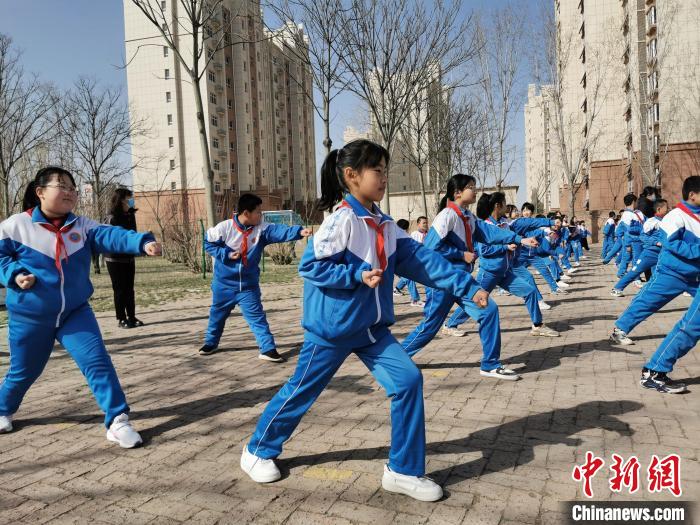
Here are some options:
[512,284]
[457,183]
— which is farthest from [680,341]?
[512,284]

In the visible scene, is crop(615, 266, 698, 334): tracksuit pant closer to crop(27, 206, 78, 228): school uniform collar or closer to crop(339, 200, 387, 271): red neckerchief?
crop(339, 200, 387, 271): red neckerchief

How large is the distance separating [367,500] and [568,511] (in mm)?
989

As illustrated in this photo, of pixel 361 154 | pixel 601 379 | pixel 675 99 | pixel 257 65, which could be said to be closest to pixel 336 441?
pixel 361 154

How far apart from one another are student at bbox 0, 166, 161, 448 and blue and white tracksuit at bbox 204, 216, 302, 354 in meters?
2.28

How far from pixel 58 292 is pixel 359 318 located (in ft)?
7.13

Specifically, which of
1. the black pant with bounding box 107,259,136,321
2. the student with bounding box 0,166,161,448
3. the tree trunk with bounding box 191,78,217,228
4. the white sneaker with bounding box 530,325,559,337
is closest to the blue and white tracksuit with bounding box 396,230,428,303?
the white sneaker with bounding box 530,325,559,337

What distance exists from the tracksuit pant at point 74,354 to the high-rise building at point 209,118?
108 feet

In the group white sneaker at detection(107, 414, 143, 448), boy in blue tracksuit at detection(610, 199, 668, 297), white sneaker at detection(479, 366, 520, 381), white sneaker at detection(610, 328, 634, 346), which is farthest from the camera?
boy in blue tracksuit at detection(610, 199, 668, 297)

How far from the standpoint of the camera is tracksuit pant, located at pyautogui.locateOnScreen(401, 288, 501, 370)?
502cm

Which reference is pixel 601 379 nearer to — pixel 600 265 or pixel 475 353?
pixel 475 353

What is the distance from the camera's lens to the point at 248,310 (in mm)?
6098

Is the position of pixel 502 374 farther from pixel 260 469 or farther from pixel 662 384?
pixel 260 469

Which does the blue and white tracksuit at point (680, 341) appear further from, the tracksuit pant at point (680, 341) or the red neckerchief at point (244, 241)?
the red neckerchief at point (244, 241)

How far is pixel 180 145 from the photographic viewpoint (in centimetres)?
4547
